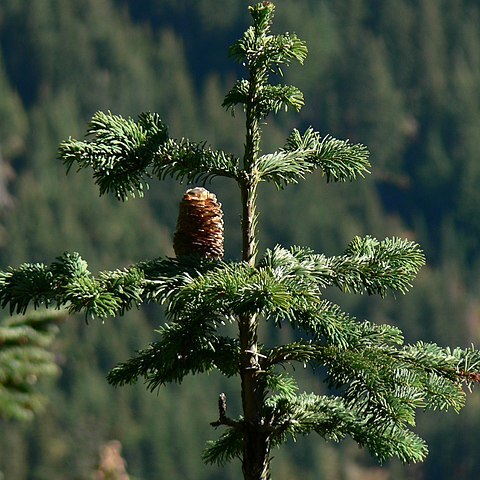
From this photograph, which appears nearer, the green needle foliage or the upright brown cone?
the upright brown cone

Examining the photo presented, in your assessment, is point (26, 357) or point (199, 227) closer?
point (199, 227)

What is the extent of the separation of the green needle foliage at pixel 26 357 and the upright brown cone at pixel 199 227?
0.94m

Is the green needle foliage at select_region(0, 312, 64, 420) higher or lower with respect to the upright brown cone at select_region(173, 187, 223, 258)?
lower

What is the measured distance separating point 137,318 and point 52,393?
63.2ft

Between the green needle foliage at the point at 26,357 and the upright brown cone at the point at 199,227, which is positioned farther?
the green needle foliage at the point at 26,357

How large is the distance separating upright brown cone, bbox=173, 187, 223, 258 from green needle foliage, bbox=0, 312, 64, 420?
3.07ft

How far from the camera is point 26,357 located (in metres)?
5.87

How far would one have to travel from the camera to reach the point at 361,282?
495 cm

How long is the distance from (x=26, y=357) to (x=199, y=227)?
1292 millimetres

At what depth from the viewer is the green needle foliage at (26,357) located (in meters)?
5.79

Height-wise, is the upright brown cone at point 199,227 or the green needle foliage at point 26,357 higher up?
the upright brown cone at point 199,227

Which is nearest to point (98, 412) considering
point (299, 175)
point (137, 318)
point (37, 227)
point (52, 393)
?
point (52, 393)

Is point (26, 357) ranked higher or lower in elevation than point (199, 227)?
lower

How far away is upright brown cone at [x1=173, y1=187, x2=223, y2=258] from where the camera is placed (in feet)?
16.6
